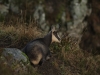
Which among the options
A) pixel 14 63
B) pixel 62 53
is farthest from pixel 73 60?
pixel 14 63

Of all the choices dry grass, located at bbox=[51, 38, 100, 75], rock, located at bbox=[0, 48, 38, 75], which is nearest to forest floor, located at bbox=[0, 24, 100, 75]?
dry grass, located at bbox=[51, 38, 100, 75]

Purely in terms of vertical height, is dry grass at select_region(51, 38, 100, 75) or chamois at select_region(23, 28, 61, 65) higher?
chamois at select_region(23, 28, 61, 65)

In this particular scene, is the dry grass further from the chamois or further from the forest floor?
the chamois

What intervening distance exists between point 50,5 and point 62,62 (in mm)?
4309

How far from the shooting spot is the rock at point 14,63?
8696 millimetres

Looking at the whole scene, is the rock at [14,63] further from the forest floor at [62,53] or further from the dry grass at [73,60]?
the dry grass at [73,60]

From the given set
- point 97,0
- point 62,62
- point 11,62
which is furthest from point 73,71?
point 97,0

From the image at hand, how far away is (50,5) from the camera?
15289 mm

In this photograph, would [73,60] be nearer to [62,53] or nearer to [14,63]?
[62,53]

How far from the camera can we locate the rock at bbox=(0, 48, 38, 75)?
870 centimetres

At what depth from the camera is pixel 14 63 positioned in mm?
9156

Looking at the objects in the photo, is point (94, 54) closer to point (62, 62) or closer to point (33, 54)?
point (62, 62)

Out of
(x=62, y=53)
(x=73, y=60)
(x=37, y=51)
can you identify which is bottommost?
(x=73, y=60)

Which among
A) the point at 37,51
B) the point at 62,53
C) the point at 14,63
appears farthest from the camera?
the point at 62,53
